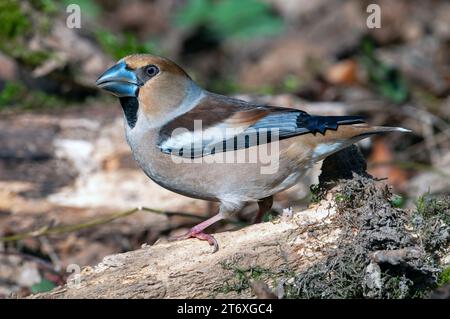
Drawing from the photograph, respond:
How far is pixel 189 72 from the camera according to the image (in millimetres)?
9227

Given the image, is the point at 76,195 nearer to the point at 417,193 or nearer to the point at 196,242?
the point at 196,242

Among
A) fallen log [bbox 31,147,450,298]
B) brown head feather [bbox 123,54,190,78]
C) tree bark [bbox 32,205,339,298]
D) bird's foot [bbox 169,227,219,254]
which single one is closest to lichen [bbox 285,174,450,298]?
fallen log [bbox 31,147,450,298]

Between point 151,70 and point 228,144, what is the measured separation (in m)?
0.78

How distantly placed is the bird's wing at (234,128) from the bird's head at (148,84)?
0.21m

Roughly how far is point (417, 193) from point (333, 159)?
9.71 ft

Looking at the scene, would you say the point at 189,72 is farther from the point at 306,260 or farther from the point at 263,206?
the point at 306,260

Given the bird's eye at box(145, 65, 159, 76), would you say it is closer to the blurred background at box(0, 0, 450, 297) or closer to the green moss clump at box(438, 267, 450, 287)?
the blurred background at box(0, 0, 450, 297)

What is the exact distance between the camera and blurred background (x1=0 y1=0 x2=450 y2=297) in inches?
265

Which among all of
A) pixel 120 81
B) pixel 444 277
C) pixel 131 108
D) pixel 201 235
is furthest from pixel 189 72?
pixel 444 277

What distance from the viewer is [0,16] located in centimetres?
815

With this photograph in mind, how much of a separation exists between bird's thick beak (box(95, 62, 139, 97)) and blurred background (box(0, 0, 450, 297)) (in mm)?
1096

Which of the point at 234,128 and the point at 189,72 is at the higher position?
the point at 189,72
